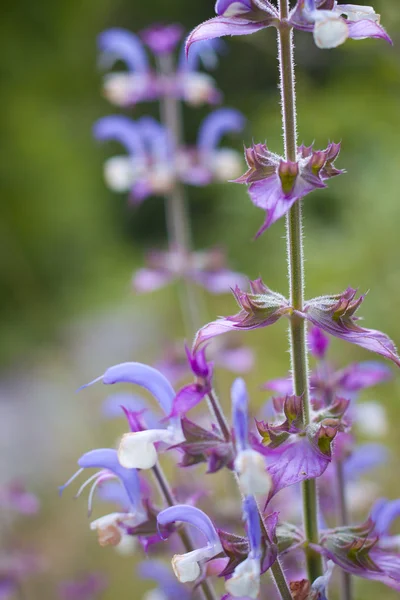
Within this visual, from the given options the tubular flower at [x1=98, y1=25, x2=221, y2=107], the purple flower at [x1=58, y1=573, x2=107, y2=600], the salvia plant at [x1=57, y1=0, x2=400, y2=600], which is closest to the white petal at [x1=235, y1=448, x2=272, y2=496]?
the salvia plant at [x1=57, y1=0, x2=400, y2=600]

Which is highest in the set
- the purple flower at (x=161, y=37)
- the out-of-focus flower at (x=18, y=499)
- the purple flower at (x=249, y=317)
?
the purple flower at (x=161, y=37)

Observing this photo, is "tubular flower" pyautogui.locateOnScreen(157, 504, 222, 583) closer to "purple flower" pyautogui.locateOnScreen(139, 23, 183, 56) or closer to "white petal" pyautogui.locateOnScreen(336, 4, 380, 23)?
"white petal" pyautogui.locateOnScreen(336, 4, 380, 23)

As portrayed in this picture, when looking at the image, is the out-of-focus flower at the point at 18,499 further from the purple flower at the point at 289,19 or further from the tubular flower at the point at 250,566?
the purple flower at the point at 289,19

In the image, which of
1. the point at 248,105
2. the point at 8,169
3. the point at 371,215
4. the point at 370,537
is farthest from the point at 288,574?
the point at 8,169

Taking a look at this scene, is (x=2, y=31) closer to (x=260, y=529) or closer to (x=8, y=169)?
(x=8, y=169)

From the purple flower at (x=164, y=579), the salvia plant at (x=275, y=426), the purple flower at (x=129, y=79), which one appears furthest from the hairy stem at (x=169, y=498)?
the purple flower at (x=129, y=79)
